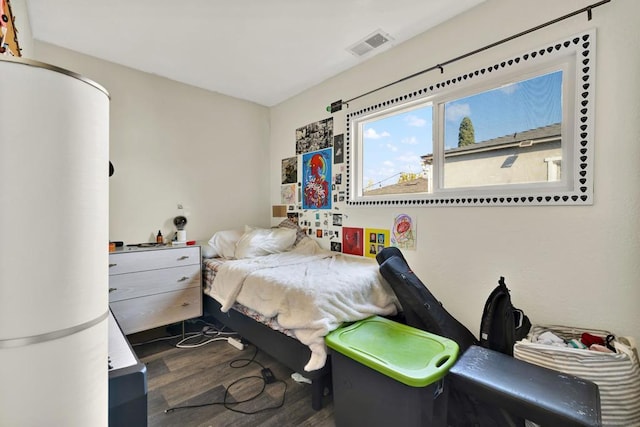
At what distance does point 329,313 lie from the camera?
155cm

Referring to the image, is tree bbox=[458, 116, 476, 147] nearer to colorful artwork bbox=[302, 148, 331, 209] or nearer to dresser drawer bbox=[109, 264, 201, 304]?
colorful artwork bbox=[302, 148, 331, 209]

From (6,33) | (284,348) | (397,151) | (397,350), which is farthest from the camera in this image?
(397,151)

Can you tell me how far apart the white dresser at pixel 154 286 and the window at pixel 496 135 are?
163 cm

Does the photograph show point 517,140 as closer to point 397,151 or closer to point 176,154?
point 397,151

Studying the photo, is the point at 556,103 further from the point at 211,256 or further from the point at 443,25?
the point at 211,256

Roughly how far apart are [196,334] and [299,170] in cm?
192

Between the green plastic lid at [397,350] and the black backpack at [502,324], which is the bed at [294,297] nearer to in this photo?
the green plastic lid at [397,350]

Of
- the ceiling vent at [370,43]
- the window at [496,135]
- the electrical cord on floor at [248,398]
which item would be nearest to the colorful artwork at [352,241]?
the window at [496,135]

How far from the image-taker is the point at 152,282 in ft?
7.61

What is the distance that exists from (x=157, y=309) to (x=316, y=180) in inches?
72.3

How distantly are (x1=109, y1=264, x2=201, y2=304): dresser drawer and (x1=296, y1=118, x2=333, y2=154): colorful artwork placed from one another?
5.31ft

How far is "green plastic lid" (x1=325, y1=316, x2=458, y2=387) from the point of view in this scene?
1160 millimetres

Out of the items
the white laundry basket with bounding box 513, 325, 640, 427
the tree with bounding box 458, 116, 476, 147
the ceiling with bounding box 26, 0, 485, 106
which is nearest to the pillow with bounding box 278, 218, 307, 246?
the ceiling with bounding box 26, 0, 485, 106

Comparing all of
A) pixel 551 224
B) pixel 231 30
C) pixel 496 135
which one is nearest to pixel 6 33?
pixel 231 30
